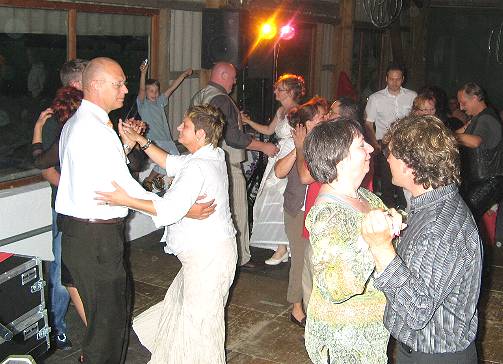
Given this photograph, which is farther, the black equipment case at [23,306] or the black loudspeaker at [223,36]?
the black loudspeaker at [223,36]

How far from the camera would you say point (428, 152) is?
8.09 ft

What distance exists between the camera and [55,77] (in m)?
5.87

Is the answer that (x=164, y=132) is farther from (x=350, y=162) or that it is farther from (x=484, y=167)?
(x=350, y=162)

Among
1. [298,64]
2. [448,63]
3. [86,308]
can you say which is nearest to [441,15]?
[448,63]

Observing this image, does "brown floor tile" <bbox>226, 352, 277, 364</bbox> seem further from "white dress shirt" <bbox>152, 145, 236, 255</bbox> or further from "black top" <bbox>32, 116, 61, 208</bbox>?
"black top" <bbox>32, 116, 61, 208</bbox>

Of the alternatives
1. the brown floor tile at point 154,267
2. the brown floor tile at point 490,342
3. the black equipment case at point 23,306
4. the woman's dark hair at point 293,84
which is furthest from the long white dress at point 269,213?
the black equipment case at point 23,306

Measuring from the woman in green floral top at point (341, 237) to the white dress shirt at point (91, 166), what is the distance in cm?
118

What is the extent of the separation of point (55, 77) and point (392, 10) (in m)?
7.83

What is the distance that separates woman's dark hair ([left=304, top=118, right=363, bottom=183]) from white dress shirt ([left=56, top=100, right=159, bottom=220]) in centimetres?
113

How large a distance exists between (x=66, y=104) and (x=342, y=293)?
235 centimetres

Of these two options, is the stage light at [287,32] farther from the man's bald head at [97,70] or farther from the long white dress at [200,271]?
the man's bald head at [97,70]

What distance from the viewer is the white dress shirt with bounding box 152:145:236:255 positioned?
348 centimetres

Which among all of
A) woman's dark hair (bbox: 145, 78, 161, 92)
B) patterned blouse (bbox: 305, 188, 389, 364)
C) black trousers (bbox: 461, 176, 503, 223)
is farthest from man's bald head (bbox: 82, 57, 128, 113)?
black trousers (bbox: 461, 176, 503, 223)

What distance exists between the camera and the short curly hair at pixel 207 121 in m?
3.73
